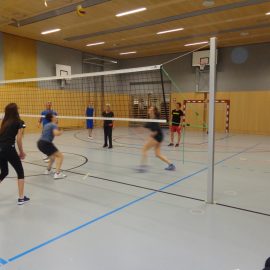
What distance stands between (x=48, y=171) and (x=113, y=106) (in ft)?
50.2

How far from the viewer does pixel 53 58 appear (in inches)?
651

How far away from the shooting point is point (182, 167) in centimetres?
684

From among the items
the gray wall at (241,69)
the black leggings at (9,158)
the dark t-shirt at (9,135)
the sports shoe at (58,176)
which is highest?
the gray wall at (241,69)

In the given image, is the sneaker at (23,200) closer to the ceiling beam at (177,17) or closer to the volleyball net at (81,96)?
the volleyball net at (81,96)

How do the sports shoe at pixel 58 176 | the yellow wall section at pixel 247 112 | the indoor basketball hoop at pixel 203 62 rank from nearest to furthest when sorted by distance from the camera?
the sports shoe at pixel 58 176 < the yellow wall section at pixel 247 112 < the indoor basketball hoop at pixel 203 62

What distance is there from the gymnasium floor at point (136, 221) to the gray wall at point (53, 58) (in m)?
11.0

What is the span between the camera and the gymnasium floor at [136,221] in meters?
2.75

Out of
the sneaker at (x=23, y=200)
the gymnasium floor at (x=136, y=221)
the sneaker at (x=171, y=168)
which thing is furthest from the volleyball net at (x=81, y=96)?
the sneaker at (x=23, y=200)

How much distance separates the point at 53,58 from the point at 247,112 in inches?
472

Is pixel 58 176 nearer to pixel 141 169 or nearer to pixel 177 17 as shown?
pixel 141 169

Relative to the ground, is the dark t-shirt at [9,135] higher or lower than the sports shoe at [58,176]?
higher

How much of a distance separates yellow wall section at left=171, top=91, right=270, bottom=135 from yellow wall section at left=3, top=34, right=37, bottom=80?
10298mm

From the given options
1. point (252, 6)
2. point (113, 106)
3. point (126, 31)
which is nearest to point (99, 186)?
point (252, 6)

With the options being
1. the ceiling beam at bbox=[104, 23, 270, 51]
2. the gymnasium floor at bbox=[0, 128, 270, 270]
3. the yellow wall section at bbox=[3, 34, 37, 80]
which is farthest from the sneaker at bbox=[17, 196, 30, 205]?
the ceiling beam at bbox=[104, 23, 270, 51]
